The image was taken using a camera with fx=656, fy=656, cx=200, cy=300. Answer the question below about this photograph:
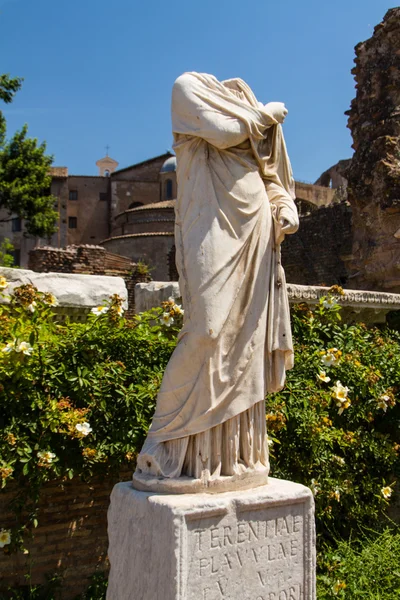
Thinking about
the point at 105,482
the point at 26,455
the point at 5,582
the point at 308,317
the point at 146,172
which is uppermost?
the point at 146,172

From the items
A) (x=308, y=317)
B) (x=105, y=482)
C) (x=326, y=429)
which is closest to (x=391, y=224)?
(x=308, y=317)

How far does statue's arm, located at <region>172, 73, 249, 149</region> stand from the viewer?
2855 mm

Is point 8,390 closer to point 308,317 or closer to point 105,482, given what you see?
point 105,482

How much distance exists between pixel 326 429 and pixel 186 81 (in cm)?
272

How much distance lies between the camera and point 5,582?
4055mm

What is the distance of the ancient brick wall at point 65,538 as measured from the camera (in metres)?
4.07

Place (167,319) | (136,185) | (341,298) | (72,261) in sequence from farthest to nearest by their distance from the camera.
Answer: (136,185), (72,261), (341,298), (167,319)

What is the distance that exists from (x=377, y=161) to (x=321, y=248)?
1063 cm

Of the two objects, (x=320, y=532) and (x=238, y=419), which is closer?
(x=238, y=419)

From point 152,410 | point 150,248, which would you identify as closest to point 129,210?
point 150,248

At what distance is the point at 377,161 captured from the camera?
294 inches

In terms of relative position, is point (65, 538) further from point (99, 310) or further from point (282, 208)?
point (282, 208)

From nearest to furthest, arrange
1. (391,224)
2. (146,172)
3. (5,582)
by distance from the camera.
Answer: (5,582) → (391,224) → (146,172)

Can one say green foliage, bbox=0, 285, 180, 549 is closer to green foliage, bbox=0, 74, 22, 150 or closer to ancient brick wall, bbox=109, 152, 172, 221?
green foliage, bbox=0, 74, 22, 150
